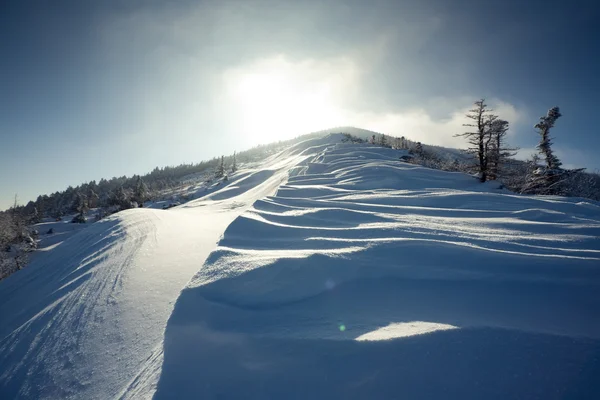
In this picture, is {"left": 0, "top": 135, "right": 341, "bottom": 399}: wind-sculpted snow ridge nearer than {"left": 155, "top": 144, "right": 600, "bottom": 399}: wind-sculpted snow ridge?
No

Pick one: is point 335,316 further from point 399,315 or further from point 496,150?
point 496,150

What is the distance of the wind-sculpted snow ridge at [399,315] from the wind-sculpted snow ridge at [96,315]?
32 cm

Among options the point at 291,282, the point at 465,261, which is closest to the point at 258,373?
the point at 291,282

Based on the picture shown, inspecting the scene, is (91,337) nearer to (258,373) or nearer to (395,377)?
(258,373)

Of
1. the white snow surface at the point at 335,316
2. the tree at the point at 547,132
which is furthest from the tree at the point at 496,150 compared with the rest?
the white snow surface at the point at 335,316

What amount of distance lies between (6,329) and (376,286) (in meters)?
4.83

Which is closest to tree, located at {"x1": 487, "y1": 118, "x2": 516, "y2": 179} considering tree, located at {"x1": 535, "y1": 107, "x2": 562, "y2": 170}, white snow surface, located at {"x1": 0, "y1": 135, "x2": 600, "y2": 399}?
tree, located at {"x1": 535, "y1": 107, "x2": 562, "y2": 170}

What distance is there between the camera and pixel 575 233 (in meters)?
3.23

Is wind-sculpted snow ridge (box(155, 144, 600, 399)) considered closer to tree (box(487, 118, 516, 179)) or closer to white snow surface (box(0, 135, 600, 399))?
white snow surface (box(0, 135, 600, 399))

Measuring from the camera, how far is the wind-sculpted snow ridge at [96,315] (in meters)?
2.02

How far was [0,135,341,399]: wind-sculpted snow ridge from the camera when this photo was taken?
6.62 feet

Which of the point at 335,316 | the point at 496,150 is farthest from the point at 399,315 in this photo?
the point at 496,150

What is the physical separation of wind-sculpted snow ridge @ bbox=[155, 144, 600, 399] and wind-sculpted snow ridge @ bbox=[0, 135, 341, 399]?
1.04 ft

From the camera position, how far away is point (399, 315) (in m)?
2.11
